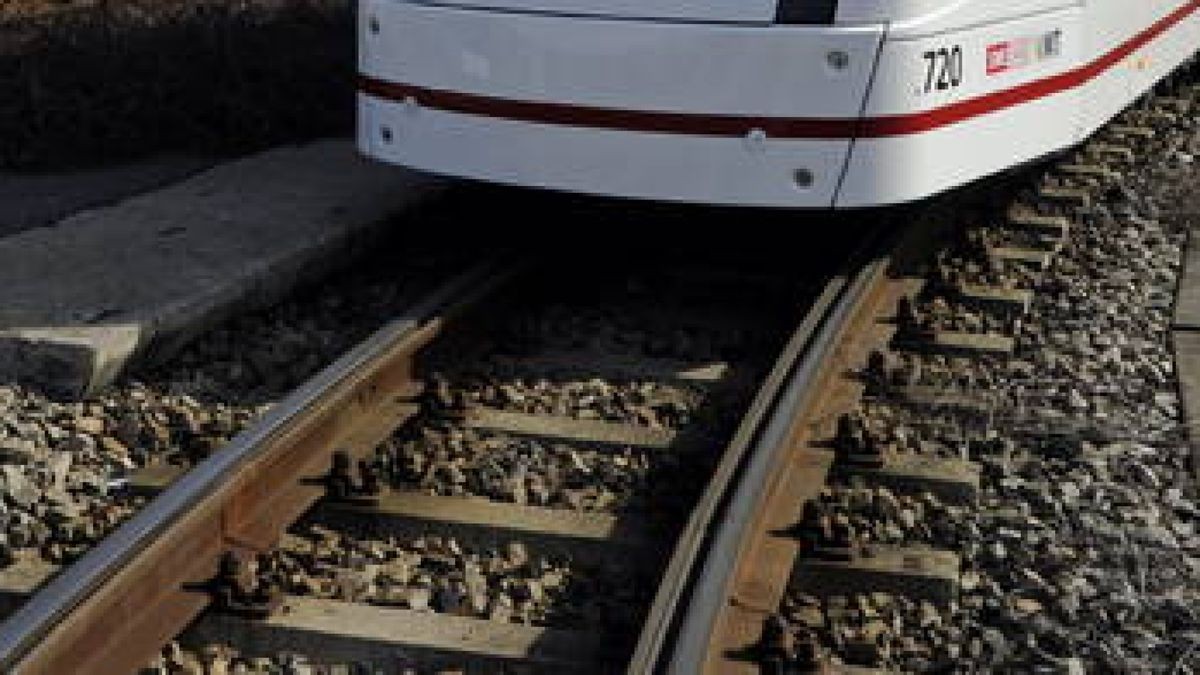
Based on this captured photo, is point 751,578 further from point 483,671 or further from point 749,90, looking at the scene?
point 749,90

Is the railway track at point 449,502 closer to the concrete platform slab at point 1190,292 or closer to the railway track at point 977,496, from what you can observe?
the railway track at point 977,496

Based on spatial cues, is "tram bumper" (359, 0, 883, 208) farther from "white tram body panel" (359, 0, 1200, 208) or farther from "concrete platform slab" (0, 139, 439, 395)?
"concrete platform slab" (0, 139, 439, 395)

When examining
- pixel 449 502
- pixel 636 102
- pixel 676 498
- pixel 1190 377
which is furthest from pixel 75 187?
pixel 1190 377

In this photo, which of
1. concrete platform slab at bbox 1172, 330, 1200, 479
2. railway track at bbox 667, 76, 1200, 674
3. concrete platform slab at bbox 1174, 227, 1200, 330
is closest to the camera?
railway track at bbox 667, 76, 1200, 674

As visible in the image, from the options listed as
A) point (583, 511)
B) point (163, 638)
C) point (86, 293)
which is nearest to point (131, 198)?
point (86, 293)

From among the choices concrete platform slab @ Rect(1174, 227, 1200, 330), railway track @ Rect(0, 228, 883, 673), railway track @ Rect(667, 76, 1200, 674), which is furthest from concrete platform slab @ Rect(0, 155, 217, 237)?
concrete platform slab @ Rect(1174, 227, 1200, 330)

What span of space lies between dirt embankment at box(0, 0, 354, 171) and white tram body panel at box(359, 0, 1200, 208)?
276 cm

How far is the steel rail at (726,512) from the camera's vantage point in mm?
4203

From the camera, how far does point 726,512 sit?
492 centimetres

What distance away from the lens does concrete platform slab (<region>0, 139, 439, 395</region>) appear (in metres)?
6.04

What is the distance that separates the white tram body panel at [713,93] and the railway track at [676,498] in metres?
0.48

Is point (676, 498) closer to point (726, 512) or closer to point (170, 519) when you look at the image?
point (726, 512)

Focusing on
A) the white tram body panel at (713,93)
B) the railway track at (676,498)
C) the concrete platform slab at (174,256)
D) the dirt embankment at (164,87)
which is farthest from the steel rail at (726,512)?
the dirt embankment at (164,87)

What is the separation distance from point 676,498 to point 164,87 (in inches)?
224
